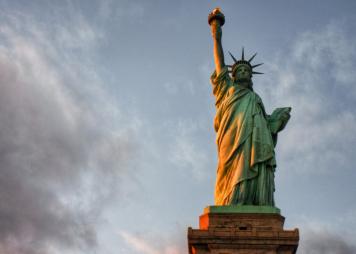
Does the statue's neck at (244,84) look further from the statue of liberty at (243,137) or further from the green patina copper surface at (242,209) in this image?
the green patina copper surface at (242,209)

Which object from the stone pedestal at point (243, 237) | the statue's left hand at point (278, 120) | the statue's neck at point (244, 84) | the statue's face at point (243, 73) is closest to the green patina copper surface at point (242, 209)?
the stone pedestal at point (243, 237)

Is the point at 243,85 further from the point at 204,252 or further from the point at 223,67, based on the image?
the point at 204,252

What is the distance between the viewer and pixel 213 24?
2445cm

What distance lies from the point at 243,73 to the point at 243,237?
689cm

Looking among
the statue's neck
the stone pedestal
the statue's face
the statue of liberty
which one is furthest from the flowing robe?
the stone pedestal

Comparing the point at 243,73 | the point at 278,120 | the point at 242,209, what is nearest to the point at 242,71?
the point at 243,73

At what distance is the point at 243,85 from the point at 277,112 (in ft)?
5.26

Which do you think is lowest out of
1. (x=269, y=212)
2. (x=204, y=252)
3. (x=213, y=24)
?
(x=204, y=252)

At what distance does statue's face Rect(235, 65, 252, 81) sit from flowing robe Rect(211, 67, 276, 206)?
0.47m

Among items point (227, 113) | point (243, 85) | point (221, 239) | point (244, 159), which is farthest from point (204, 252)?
point (243, 85)

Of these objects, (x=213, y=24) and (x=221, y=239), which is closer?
(x=221, y=239)

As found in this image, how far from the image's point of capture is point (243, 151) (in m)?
20.1

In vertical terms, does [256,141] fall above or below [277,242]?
above

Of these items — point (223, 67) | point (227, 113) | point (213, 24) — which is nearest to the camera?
point (227, 113)
